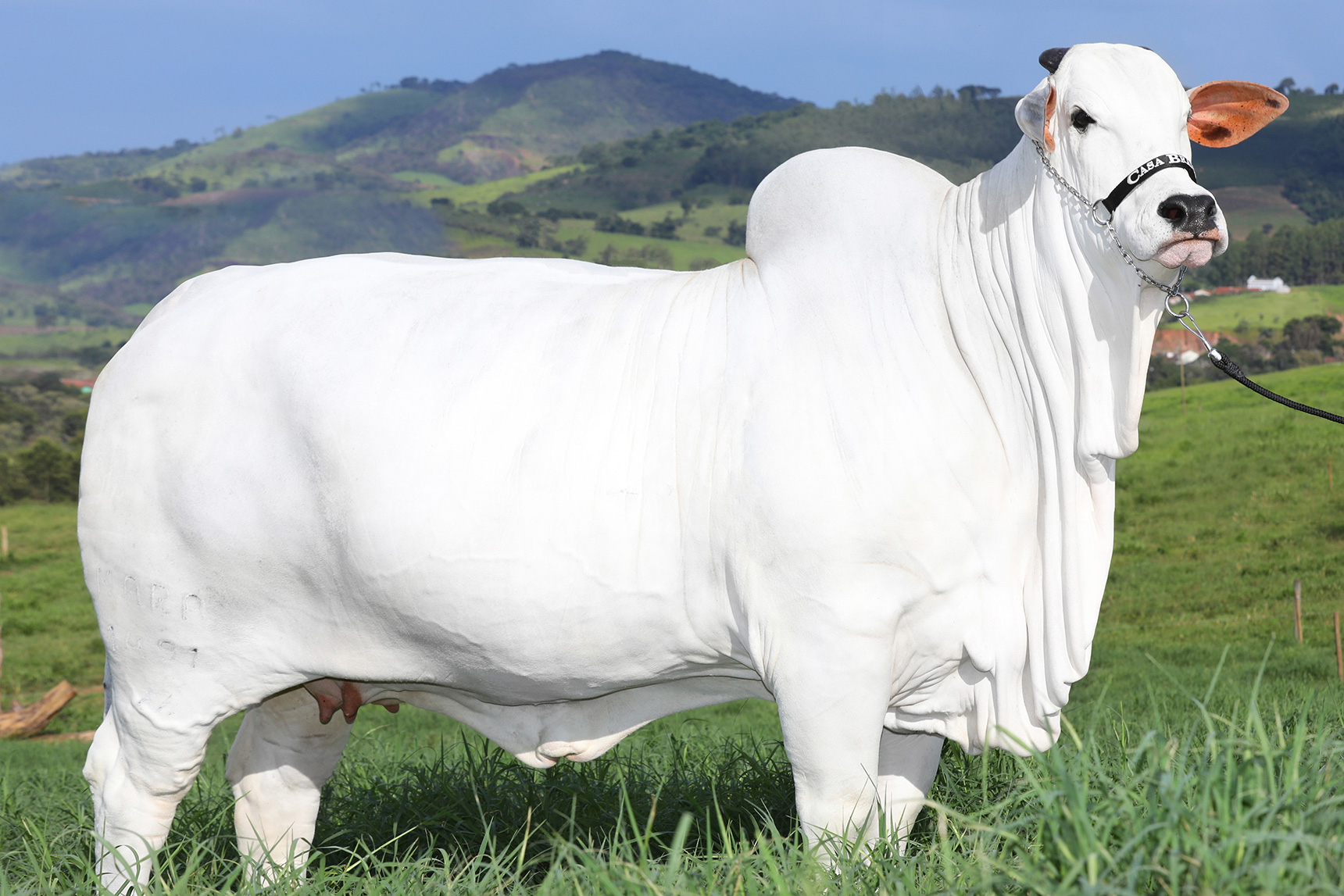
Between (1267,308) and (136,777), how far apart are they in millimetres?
50541

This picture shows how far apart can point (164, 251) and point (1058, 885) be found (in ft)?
699

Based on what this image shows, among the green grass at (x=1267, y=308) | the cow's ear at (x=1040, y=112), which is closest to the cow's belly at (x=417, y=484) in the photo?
the cow's ear at (x=1040, y=112)

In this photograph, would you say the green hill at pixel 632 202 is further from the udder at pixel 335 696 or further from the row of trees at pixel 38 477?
the udder at pixel 335 696

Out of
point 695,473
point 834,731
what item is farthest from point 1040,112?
point 834,731

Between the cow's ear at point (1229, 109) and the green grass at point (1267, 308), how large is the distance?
45.3 meters

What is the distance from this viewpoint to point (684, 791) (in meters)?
4.32

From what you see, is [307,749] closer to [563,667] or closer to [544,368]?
[563,667]

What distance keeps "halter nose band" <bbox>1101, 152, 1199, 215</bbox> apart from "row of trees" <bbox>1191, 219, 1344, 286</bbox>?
55.6 metres

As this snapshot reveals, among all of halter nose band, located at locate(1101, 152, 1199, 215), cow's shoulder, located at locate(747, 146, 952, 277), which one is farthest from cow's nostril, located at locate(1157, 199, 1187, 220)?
cow's shoulder, located at locate(747, 146, 952, 277)

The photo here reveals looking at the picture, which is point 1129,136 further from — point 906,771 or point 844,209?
point 906,771

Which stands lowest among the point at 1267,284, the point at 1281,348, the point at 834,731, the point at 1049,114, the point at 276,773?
the point at 1281,348

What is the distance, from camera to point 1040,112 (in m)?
2.76

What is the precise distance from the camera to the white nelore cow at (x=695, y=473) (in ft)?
9.00

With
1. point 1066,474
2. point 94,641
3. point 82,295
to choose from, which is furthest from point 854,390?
point 82,295
